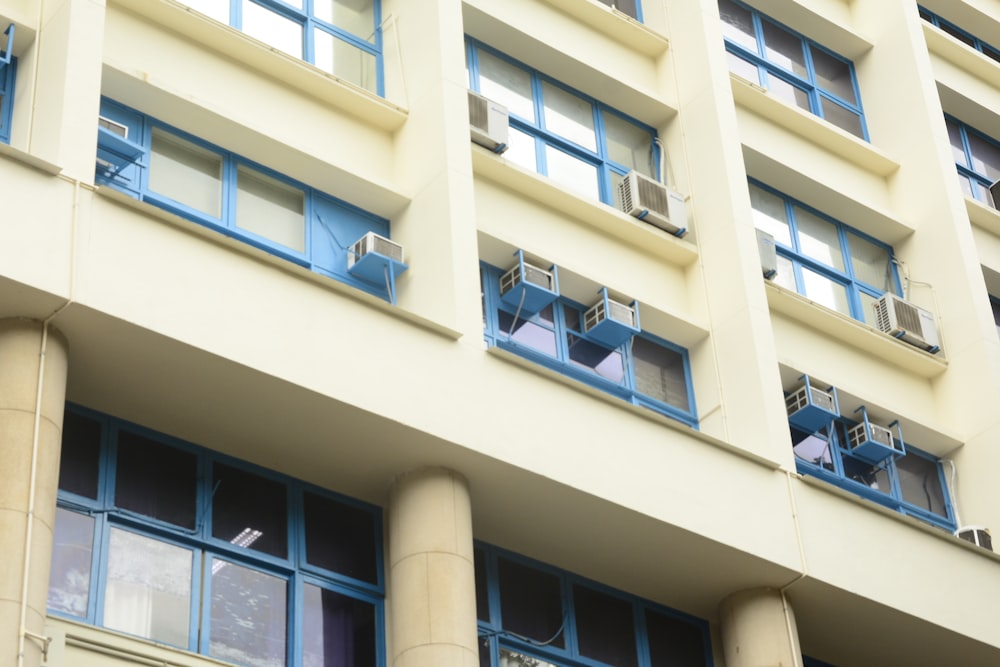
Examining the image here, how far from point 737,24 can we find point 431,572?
13.4 metres

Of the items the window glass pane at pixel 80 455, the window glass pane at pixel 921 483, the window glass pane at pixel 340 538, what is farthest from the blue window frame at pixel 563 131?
the window glass pane at pixel 80 455

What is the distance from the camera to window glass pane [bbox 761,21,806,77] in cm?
2678

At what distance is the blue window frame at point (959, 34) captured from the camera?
29.9 meters

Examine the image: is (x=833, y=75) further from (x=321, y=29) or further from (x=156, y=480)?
(x=156, y=480)

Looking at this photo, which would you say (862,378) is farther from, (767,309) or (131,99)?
(131,99)

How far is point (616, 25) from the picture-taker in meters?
23.5

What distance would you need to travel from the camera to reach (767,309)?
21.0 meters

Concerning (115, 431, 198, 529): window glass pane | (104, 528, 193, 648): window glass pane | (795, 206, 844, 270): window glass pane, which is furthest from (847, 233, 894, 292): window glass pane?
(104, 528, 193, 648): window glass pane

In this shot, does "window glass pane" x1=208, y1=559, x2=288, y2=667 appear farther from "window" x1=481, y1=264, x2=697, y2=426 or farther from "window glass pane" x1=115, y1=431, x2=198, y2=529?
"window" x1=481, y1=264, x2=697, y2=426

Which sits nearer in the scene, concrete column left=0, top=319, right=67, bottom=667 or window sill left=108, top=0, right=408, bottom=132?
concrete column left=0, top=319, right=67, bottom=667

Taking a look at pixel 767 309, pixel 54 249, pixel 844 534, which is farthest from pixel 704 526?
pixel 54 249

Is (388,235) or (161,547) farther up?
(388,235)

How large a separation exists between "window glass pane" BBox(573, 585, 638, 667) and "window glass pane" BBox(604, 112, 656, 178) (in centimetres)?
678

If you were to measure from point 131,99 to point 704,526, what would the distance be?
781cm
